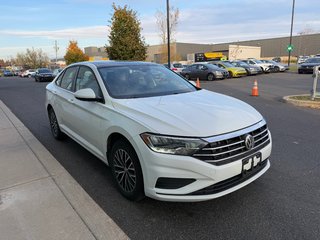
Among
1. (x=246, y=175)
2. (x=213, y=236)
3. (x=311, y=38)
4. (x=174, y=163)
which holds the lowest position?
(x=213, y=236)

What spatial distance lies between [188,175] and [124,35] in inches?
715

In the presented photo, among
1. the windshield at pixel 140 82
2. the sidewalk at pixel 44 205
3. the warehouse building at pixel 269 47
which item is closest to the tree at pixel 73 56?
the warehouse building at pixel 269 47

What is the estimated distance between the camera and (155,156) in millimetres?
2674

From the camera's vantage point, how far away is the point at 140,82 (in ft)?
13.2

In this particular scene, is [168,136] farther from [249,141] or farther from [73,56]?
[73,56]

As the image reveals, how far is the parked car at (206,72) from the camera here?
69.6ft

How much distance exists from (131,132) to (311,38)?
104 m

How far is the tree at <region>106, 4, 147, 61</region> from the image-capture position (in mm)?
19219

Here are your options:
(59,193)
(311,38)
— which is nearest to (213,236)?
(59,193)

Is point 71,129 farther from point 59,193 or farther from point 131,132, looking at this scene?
point 131,132

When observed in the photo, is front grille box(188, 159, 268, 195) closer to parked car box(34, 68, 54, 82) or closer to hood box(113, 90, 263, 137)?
hood box(113, 90, 263, 137)

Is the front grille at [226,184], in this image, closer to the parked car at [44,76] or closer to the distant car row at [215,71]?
the distant car row at [215,71]

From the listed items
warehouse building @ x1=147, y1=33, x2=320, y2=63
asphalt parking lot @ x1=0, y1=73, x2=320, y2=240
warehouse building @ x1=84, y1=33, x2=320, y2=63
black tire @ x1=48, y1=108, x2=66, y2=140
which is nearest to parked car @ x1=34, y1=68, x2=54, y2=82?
black tire @ x1=48, y1=108, x2=66, y2=140

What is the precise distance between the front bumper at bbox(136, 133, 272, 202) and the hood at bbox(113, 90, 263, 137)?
0.27 metres
